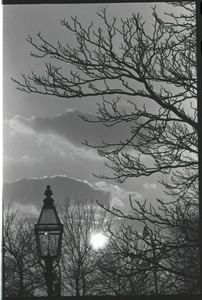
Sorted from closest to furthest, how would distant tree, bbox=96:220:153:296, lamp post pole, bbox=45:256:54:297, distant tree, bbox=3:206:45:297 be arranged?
lamp post pole, bbox=45:256:54:297 < distant tree, bbox=96:220:153:296 < distant tree, bbox=3:206:45:297

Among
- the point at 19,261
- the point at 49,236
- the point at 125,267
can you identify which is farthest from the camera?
the point at 19,261

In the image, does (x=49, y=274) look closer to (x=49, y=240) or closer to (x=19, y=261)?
(x=49, y=240)

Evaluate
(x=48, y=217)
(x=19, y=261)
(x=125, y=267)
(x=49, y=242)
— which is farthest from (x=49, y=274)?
(x=19, y=261)

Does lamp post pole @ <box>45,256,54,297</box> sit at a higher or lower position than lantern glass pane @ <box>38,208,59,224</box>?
lower

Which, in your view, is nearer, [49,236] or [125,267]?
[49,236]

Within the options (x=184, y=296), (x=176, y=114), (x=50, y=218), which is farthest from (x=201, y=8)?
(x=176, y=114)

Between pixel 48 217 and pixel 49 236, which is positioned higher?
pixel 48 217

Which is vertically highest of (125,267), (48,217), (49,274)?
(48,217)

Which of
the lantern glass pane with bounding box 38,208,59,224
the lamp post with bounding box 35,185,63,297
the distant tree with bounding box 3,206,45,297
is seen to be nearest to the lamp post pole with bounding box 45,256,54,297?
the lamp post with bounding box 35,185,63,297

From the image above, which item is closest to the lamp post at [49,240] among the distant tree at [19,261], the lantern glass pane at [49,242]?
the lantern glass pane at [49,242]

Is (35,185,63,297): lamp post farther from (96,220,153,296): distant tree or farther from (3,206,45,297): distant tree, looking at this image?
(3,206,45,297): distant tree

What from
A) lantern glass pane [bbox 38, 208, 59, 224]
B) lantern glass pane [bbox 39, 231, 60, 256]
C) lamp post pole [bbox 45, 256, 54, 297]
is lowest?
lamp post pole [bbox 45, 256, 54, 297]

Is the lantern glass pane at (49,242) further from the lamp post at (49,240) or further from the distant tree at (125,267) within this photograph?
the distant tree at (125,267)

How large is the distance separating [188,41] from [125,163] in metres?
1.52
